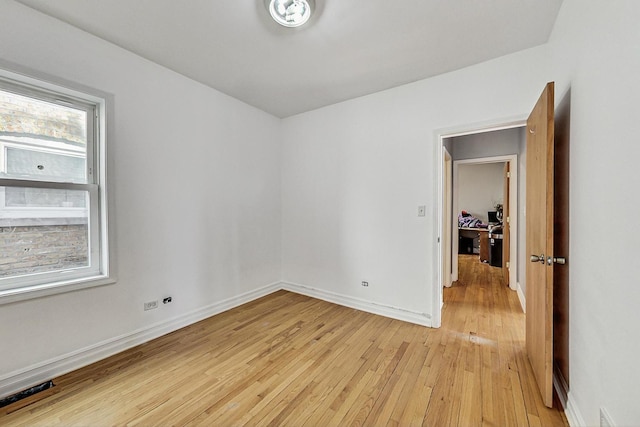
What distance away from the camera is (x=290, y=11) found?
184 centimetres

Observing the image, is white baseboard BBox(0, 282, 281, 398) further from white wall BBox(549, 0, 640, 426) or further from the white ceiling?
white wall BBox(549, 0, 640, 426)

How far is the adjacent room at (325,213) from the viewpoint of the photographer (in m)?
1.47

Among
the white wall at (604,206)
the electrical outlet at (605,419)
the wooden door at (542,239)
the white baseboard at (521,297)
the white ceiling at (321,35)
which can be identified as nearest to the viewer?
the white wall at (604,206)

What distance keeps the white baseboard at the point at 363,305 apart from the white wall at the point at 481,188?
5.39m

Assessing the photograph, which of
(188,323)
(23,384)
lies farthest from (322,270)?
(23,384)

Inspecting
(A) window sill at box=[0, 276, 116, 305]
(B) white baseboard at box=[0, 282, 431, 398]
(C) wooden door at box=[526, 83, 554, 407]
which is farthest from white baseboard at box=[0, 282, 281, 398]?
(C) wooden door at box=[526, 83, 554, 407]

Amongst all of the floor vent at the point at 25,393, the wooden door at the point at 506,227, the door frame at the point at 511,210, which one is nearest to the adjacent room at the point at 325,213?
the floor vent at the point at 25,393

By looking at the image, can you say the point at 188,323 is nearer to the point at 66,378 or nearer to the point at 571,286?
the point at 66,378

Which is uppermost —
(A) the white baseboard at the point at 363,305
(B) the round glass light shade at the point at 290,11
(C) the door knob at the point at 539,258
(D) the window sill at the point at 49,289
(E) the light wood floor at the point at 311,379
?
(B) the round glass light shade at the point at 290,11

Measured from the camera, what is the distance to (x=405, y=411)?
5.40 feet

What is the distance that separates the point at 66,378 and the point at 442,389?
278 centimetres

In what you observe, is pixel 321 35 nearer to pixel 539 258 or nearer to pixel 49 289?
pixel 539 258

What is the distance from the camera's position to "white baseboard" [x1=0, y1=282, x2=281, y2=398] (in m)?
1.80

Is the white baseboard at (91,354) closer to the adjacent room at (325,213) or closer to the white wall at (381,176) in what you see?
the adjacent room at (325,213)
